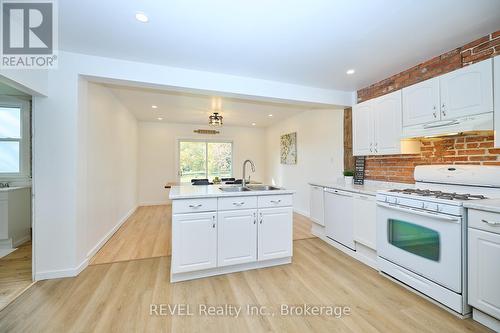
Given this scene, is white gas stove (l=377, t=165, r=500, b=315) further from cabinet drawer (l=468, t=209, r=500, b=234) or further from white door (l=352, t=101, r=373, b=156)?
white door (l=352, t=101, r=373, b=156)

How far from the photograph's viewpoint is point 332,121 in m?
4.12

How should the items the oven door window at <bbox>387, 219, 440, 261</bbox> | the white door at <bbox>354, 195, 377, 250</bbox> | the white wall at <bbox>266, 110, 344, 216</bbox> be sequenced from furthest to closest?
the white wall at <bbox>266, 110, 344, 216</bbox> < the white door at <bbox>354, 195, 377, 250</bbox> < the oven door window at <bbox>387, 219, 440, 261</bbox>

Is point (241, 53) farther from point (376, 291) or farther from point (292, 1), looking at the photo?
point (376, 291)

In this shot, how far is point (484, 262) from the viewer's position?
5.15 ft

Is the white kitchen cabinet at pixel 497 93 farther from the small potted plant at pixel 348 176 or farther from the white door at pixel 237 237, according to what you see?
the white door at pixel 237 237

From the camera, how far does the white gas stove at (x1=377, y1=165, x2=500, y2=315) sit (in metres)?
1.71

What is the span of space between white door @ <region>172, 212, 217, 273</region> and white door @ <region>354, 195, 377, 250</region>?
1.82 metres

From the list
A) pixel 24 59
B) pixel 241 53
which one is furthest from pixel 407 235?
pixel 24 59

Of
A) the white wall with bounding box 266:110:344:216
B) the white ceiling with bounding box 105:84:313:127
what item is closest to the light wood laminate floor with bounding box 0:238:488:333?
the white wall with bounding box 266:110:344:216

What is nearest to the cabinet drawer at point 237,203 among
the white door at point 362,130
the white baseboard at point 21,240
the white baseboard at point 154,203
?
the white door at point 362,130

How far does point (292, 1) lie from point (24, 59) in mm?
2452

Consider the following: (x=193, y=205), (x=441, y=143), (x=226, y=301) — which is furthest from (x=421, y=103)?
(x=226, y=301)

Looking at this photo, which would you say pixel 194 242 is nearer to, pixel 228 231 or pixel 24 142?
pixel 228 231

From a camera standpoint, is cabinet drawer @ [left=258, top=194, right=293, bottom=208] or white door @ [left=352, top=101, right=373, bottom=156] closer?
cabinet drawer @ [left=258, top=194, right=293, bottom=208]
